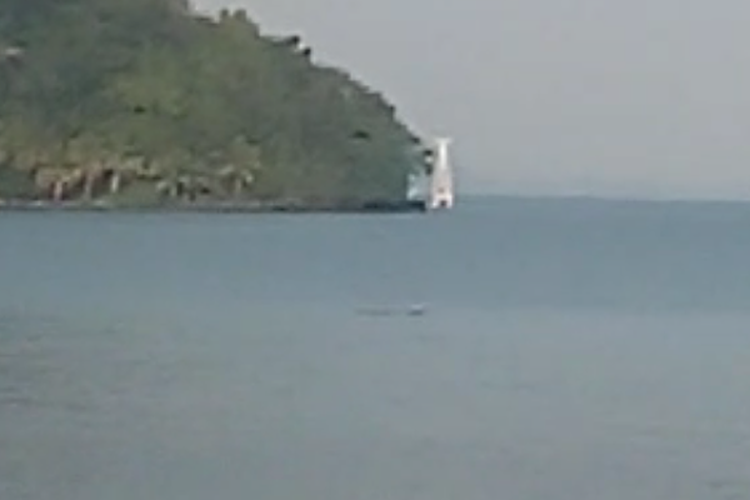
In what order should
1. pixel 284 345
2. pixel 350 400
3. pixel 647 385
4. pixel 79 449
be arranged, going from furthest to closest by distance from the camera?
pixel 284 345
pixel 647 385
pixel 350 400
pixel 79 449

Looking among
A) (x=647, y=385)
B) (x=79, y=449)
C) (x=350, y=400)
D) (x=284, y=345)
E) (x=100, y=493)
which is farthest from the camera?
(x=284, y=345)

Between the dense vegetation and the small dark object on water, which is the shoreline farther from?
the small dark object on water

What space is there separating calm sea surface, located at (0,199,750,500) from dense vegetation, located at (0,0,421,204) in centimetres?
6675

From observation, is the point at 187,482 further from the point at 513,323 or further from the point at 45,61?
the point at 45,61

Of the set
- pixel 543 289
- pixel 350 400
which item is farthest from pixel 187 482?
pixel 543 289

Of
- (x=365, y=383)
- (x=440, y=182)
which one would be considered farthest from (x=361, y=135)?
(x=365, y=383)

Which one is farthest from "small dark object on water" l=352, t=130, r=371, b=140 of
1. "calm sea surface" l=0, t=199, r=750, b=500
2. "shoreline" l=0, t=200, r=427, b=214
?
"calm sea surface" l=0, t=199, r=750, b=500

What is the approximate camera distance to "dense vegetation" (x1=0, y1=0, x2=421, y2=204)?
543ft

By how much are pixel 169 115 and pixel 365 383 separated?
127m

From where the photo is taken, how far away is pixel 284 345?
2213 inches

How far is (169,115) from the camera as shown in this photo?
17262 cm

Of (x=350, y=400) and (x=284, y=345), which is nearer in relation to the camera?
(x=350, y=400)

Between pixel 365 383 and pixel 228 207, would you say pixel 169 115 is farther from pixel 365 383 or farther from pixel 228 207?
pixel 365 383

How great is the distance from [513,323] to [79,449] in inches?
1213
